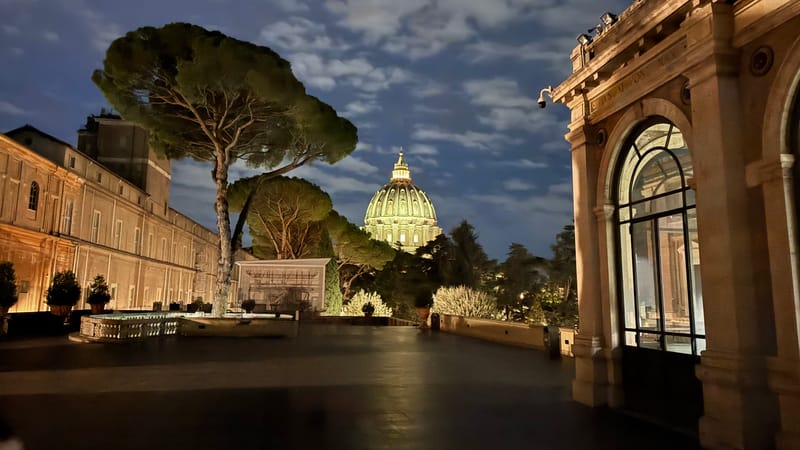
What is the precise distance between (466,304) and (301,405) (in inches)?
606

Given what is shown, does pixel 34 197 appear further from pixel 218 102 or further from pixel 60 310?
pixel 218 102

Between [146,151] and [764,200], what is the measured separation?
38.1 m

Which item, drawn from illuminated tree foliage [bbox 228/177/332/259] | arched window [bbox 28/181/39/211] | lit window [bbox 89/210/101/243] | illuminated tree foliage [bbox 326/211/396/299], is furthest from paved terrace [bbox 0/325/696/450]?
illuminated tree foliage [bbox 326/211/396/299]

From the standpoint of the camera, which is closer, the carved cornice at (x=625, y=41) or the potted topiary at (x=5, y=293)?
the carved cornice at (x=625, y=41)

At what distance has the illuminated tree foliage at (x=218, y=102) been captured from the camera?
16.2 metres

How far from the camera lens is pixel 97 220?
28.2 metres

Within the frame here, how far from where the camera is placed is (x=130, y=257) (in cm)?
3250

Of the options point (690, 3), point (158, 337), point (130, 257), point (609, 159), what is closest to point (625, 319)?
point (609, 159)

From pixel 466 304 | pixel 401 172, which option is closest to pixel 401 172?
pixel 401 172

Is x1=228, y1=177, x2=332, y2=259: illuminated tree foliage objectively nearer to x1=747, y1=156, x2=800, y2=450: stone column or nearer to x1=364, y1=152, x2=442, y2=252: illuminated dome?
x1=747, y1=156, x2=800, y2=450: stone column

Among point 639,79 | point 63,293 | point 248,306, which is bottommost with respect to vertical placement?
point 248,306

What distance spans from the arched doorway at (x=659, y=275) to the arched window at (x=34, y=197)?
24.9m

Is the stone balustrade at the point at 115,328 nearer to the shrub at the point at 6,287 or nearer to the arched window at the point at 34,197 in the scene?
the shrub at the point at 6,287

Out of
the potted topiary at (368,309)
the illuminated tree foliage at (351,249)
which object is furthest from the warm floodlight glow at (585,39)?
the illuminated tree foliage at (351,249)
